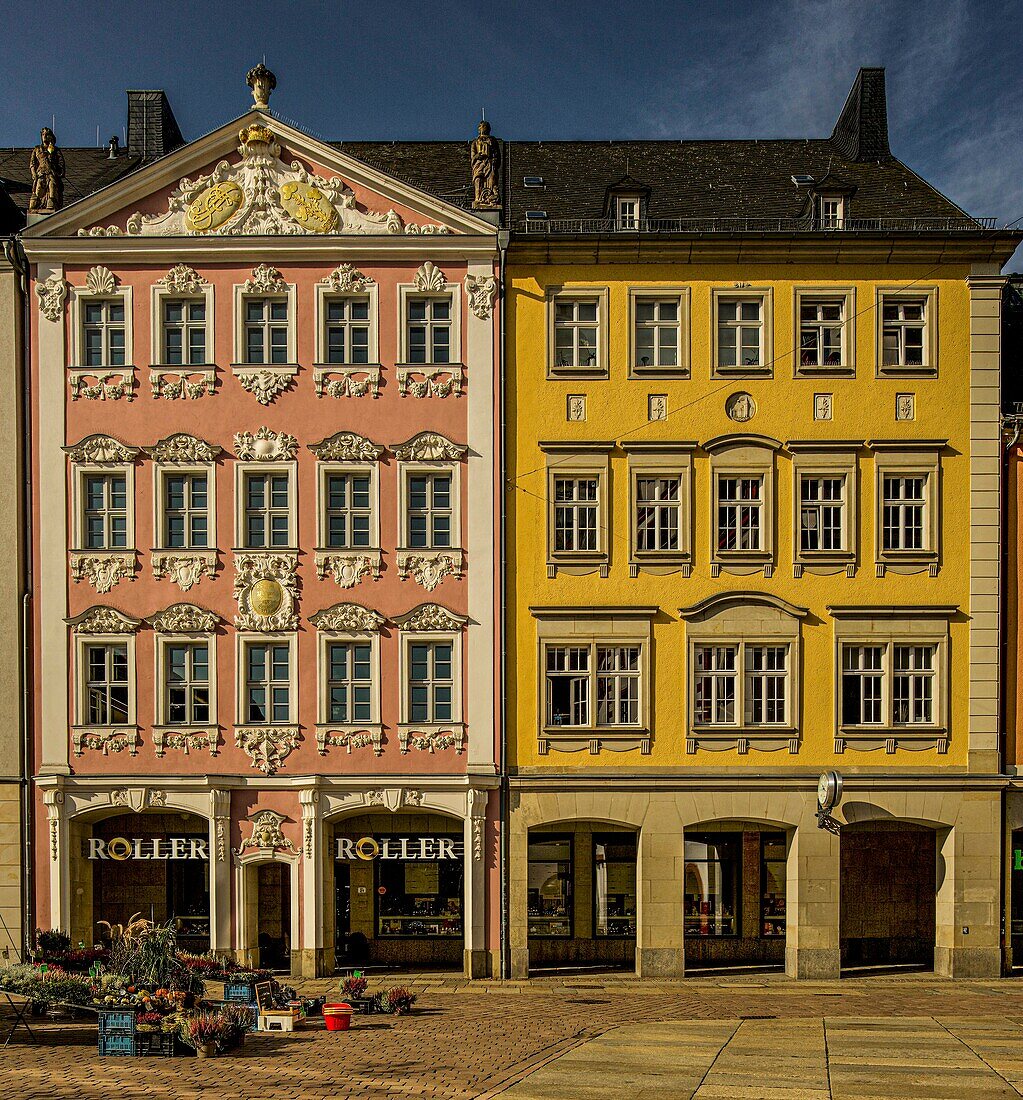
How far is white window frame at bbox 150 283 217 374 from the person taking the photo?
26.8m

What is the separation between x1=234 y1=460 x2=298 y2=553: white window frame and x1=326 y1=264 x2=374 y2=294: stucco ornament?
4194 millimetres

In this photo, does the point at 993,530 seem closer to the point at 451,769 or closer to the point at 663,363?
the point at 663,363

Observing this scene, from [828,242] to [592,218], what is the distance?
5.68 meters

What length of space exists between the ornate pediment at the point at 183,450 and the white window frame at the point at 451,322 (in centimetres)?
487

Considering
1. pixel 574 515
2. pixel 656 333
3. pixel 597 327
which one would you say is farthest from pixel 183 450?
pixel 656 333

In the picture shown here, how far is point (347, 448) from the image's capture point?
26516 millimetres

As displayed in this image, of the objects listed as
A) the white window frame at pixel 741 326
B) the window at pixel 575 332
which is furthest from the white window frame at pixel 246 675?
the white window frame at pixel 741 326

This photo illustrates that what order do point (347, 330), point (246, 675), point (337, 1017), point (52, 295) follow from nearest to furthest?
1. point (337, 1017)
2. point (246, 675)
3. point (52, 295)
4. point (347, 330)

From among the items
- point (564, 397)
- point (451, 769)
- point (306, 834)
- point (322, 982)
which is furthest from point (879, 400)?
point (322, 982)

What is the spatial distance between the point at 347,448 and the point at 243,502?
2.71m

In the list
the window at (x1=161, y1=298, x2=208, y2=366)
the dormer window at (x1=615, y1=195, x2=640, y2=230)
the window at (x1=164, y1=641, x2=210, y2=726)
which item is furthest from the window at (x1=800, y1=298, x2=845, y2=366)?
the window at (x1=164, y1=641, x2=210, y2=726)

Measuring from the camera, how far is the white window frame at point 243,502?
26.5m

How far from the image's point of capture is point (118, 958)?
70.6 feet

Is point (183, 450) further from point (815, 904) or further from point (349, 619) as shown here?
point (815, 904)
